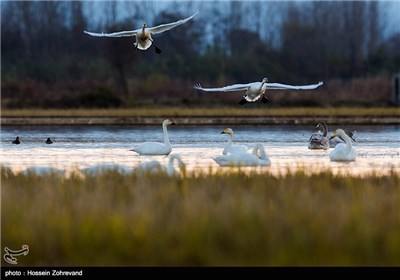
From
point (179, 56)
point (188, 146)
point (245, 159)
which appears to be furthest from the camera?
point (179, 56)

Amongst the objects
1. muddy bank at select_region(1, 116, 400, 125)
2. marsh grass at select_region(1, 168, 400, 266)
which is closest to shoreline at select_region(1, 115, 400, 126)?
muddy bank at select_region(1, 116, 400, 125)

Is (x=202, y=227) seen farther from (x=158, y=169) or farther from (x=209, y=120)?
(x=209, y=120)

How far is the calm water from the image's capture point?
16422 millimetres

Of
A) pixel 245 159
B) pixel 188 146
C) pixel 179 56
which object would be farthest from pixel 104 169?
pixel 179 56

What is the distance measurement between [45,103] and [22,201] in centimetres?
3185

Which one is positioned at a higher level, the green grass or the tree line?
the tree line

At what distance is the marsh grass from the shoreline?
2194cm

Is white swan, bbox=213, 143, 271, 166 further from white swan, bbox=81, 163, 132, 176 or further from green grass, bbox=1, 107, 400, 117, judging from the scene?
green grass, bbox=1, 107, 400, 117

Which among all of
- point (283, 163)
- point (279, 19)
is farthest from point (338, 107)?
point (279, 19)

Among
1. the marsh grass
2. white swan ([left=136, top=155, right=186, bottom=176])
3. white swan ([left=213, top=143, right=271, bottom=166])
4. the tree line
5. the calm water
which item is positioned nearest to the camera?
the marsh grass

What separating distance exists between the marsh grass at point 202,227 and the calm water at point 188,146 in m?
3.14

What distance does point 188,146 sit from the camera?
21.2 m

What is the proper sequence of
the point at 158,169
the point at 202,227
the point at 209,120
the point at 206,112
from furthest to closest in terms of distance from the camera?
1. the point at 206,112
2. the point at 209,120
3. the point at 158,169
4. the point at 202,227

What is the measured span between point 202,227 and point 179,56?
169ft
